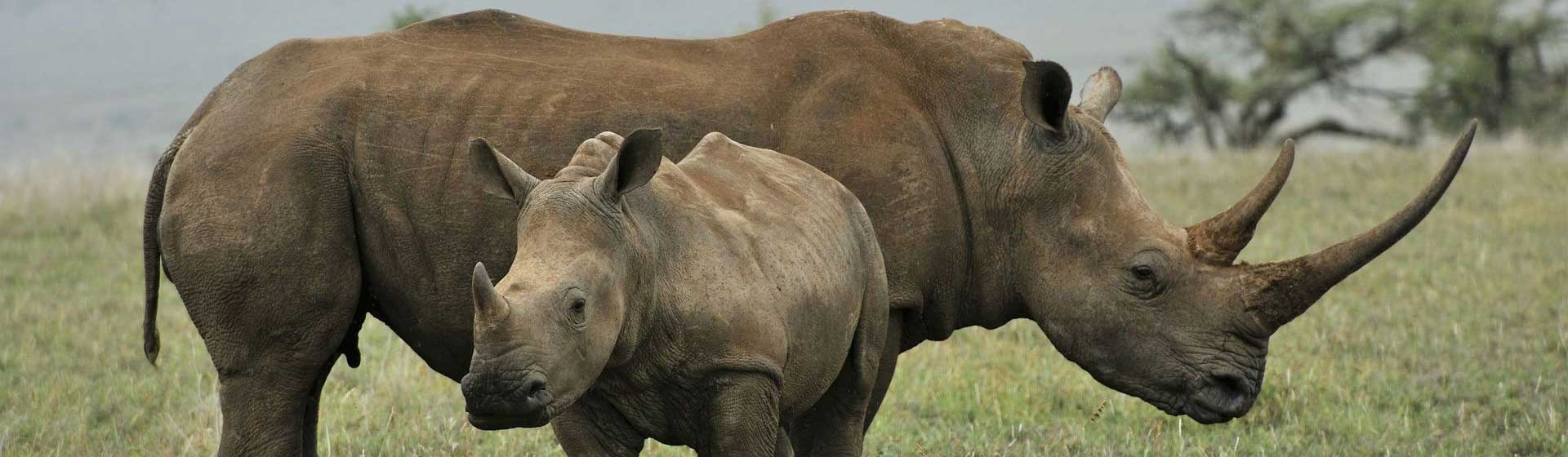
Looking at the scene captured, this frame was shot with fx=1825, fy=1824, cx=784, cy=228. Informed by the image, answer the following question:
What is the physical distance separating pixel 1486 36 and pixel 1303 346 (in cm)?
2313

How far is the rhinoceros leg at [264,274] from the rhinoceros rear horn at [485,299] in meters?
1.99

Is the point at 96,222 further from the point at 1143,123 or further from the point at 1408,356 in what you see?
the point at 1143,123

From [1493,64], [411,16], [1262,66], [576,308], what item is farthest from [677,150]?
[1262,66]

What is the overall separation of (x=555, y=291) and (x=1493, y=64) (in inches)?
1186

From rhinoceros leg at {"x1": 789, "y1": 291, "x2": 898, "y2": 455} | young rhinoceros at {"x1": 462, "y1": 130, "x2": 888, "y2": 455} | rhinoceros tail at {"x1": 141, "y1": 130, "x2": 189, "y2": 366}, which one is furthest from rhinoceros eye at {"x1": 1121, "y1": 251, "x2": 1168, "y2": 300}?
rhinoceros tail at {"x1": 141, "y1": 130, "x2": 189, "y2": 366}

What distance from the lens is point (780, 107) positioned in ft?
20.5

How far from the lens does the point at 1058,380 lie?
9039 mm

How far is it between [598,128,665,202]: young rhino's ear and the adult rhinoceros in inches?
61.3

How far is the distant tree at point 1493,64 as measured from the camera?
30375 mm

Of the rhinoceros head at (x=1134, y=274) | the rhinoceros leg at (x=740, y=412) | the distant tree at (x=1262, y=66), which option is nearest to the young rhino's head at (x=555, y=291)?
the rhinoceros leg at (x=740, y=412)

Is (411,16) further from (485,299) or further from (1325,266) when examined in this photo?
(485,299)

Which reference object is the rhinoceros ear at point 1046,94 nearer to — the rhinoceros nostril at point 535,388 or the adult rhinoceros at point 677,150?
the adult rhinoceros at point 677,150

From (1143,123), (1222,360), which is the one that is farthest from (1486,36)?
(1222,360)

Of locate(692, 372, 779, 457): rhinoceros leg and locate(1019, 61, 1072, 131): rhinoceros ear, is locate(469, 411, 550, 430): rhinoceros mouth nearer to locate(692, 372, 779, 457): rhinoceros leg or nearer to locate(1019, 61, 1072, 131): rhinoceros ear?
locate(692, 372, 779, 457): rhinoceros leg
